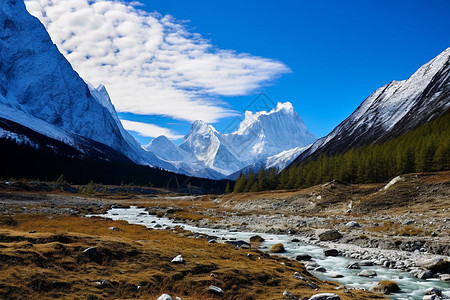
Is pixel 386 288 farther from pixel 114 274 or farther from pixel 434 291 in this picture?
pixel 114 274

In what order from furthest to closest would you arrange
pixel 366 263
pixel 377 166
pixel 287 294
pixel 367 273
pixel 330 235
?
pixel 377 166 → pixel 330 235 → pixel 366 263 → pixel 367 273 → pixel 287 294

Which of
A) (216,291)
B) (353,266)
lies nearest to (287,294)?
(216,291)

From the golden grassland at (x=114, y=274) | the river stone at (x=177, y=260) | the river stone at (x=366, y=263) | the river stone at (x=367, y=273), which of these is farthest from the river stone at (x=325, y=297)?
the river stone at (x=366, y=263)

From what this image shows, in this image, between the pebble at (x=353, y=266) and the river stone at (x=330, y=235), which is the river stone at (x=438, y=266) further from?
the river stone at (x=330, y=235)

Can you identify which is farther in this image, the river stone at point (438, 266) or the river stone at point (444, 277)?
the river stone at point (438, 266)

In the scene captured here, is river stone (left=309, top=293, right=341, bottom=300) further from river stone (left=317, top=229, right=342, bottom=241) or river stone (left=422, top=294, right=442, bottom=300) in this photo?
river stone (left=317, top=229, right=342, bottom=241)

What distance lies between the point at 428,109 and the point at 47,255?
221 m

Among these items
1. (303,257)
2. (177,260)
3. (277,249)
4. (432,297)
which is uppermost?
(432,297)

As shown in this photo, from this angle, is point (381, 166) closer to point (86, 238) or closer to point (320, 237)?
point (320, 237)

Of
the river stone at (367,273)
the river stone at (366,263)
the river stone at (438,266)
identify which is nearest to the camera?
the river stone at (367,273)

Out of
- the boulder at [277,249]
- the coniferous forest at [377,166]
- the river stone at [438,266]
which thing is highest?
the coniferous forest at [377,166]

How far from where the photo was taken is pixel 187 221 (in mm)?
63969

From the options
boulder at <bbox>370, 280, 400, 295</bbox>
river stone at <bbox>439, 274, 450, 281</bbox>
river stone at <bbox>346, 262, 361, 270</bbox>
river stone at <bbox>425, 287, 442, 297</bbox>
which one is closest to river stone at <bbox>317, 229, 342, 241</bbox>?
river stone at <bbox>346, 262, 361, 270</bbox>

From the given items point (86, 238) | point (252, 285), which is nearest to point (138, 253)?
point (86, 238)
